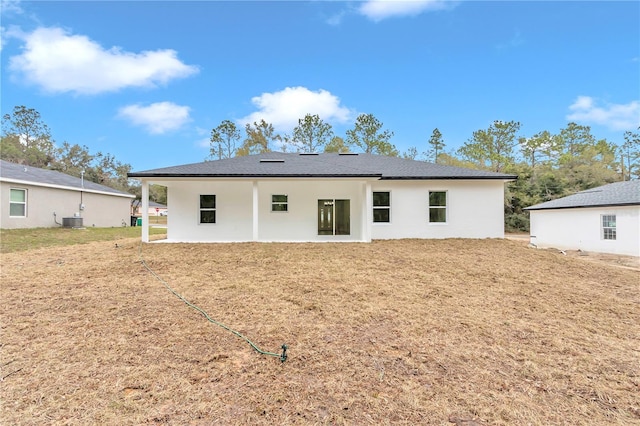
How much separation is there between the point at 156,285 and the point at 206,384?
4.08m

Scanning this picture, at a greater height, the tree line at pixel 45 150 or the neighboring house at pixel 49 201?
the tree line at pixel 45 150

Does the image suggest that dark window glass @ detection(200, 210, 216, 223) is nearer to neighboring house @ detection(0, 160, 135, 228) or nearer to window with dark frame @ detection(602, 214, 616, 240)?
→ neighboring house @ detection(0, 160, 135, 228)

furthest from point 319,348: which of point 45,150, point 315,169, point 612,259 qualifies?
point 45,150

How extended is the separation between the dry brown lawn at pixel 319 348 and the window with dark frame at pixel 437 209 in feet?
18.4

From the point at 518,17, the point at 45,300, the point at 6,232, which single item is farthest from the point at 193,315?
the point at 518,17

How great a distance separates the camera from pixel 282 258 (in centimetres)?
870

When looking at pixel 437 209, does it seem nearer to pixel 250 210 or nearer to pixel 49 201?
pixel 250 210

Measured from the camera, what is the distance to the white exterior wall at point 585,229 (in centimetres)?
1328

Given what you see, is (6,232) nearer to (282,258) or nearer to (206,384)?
(282,258)

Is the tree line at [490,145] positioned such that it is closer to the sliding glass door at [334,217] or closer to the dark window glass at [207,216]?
the sliding glass door at [334,217]

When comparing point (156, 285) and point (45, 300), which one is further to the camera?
point (156, 285)

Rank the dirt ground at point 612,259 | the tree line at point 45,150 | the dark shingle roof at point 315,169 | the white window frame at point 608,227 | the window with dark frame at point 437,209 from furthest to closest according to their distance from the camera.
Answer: the tree line at point 45,150 → the white window frame at point 608,227 → the window with dark frame at point 437,209 → the dark shingle roof at point 315,169 → the dirt ground at point 612,259

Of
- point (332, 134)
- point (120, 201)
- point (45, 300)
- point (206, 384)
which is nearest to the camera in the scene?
point (206, 384)

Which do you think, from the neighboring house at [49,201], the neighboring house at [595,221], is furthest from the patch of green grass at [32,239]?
the neighboring house at [595,221]
